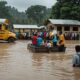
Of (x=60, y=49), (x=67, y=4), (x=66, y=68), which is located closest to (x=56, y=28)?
Result: (x=67, y=4)

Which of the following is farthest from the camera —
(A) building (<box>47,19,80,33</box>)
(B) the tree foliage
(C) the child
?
(B) the tree foliage

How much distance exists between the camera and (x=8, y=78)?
11.1 metres

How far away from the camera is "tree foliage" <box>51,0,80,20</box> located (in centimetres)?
5306

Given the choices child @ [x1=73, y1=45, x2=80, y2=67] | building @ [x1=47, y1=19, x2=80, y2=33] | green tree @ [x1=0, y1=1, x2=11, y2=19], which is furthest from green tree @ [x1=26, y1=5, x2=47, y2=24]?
child @ [x1=73, y1=45, x2=80, y2=67]

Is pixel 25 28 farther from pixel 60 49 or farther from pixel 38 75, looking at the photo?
pixel 38 75

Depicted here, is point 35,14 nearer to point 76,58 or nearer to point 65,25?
point 65,25

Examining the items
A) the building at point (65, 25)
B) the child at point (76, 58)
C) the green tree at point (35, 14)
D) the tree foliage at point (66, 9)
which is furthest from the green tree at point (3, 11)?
the child at point (76, 58)

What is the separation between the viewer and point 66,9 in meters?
53.1

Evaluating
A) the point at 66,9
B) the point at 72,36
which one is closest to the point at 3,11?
the point at 66,9

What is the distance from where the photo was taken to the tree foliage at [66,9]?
53.1 metres

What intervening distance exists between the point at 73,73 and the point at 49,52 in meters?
9.19

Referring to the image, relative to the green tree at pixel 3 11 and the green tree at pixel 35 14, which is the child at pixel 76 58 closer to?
the green tree at pixel 35 14

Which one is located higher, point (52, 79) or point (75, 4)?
point (75, 4)

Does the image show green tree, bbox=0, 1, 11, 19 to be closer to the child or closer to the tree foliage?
the tree foliage
